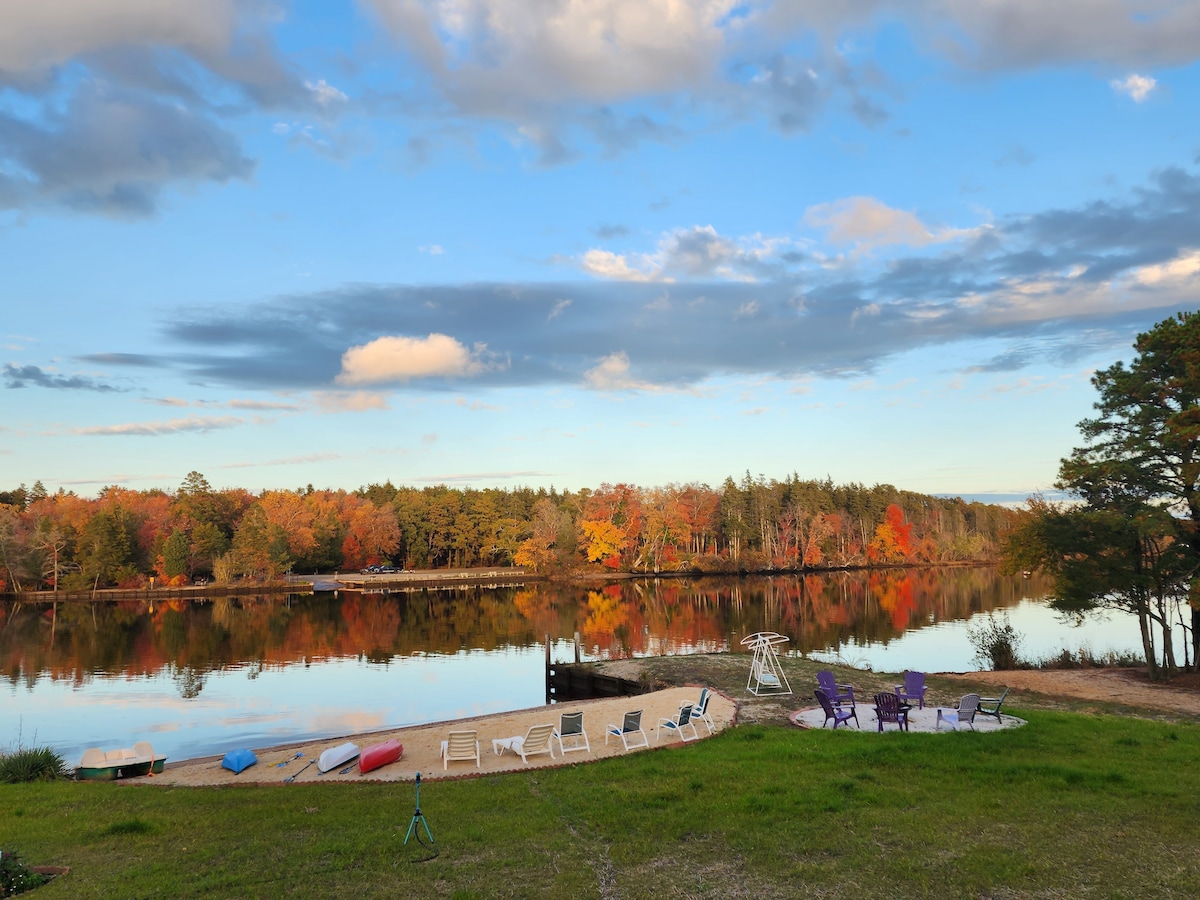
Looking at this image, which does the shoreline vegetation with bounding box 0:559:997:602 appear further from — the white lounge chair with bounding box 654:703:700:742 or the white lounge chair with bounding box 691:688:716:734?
the white lounge chair with bounding box 654:703:700:742

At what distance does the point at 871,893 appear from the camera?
24.5 ft

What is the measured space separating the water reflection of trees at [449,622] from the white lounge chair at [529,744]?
2069 cm


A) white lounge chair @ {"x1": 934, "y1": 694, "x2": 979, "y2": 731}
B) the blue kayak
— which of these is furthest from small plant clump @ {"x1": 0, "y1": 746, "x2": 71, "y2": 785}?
white lounge chair @ {"x1": 934, "y1": 694, "x2": 979, "y2": 731}

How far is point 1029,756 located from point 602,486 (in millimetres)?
95209

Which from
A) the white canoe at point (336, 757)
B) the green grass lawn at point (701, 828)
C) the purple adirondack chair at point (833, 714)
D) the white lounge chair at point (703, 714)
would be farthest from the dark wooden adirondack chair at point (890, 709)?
the white canoe at point (336, 757)

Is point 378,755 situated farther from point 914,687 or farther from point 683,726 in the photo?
point 914,687

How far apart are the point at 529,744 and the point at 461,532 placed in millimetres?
93241

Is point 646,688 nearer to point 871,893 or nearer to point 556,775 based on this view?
point 556,775

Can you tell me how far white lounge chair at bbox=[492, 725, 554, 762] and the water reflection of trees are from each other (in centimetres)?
2069

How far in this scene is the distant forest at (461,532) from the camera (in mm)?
78312

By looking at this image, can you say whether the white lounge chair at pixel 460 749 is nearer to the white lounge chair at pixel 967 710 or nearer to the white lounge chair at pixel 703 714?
the white lounge chair at pixel 703 714

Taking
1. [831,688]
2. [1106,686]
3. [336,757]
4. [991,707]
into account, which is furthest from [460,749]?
[1106,686]

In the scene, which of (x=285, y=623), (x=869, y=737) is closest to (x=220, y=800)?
(x=869, y=737)

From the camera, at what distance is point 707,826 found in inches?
377
